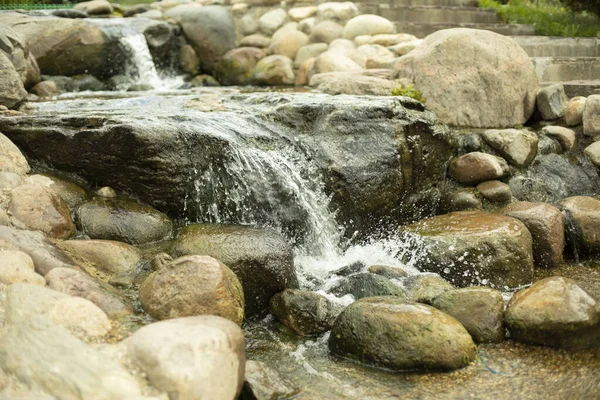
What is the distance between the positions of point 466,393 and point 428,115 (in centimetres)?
375

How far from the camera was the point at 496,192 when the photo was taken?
6809 mm

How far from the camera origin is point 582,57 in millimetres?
10359

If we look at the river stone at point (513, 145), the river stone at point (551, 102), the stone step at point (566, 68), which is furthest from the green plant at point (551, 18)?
the river stone at point (513, 145)

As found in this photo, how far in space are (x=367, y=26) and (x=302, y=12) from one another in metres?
1.40

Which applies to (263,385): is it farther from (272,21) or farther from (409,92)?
(272,21)

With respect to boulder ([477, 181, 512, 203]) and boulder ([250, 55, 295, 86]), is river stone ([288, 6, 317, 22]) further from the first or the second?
boulder ([477, 181, 512, 203])

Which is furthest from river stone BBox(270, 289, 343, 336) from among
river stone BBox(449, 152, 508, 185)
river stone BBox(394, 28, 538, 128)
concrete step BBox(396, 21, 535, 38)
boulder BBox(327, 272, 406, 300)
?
concrete step BBox(396, 21, 535, 38)

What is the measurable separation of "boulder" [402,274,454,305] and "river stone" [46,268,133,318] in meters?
2.04

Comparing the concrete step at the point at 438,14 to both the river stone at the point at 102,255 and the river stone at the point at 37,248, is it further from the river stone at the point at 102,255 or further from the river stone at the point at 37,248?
the river stone at the point at 37,248

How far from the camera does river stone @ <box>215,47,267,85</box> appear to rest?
37.7 feet

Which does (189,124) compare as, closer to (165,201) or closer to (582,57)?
(165,201)

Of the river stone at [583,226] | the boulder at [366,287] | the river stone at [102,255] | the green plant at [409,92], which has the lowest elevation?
the river stone at [583,226]

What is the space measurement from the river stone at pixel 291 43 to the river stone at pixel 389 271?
22.4 feet

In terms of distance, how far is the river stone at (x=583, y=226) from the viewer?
6.24m
